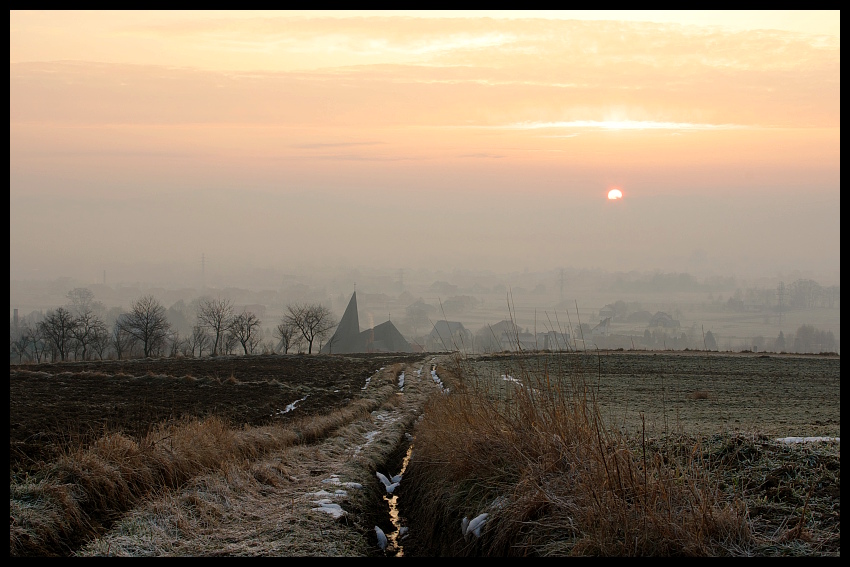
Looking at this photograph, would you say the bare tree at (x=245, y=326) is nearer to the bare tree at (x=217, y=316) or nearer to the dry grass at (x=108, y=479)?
the bare tree at (x=217, y=316)

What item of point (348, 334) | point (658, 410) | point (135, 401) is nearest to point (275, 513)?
point (658, 410)

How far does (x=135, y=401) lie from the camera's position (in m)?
22.4

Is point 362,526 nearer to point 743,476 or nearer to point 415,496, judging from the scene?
point 415,496

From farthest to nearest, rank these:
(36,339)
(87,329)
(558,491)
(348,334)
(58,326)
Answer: (348,334)
(36,339)
(87,329)
(58,326)
(558,491)

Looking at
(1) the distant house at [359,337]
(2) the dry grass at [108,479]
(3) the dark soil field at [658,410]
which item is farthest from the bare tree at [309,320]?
(2) the dry grass at [108,479]

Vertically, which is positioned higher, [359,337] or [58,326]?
[58,326]

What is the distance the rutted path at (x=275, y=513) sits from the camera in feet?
23.5

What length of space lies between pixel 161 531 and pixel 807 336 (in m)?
131

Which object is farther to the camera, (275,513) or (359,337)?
(359,337)

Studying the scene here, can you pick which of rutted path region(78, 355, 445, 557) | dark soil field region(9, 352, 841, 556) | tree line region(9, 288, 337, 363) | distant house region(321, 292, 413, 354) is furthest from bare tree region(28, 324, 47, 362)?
rutted path region(78, 355, 445, 557)

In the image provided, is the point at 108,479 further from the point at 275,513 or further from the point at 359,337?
the point at 359,337

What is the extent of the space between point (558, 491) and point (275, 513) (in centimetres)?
418

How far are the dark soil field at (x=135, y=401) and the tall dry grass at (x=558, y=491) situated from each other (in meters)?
A: 6.05

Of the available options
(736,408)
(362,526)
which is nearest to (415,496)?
(362,526)
